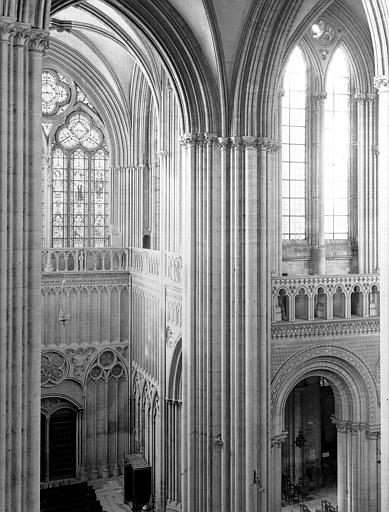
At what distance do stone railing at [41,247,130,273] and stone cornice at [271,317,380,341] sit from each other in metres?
8.88

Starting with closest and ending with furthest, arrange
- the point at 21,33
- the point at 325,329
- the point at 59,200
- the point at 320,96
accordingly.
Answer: the point at 21,33 < the point at 325,329 < the point at 320,96 < the point at 59,200

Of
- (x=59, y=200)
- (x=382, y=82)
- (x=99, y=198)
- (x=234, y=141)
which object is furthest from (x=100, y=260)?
(x=382, y=82)

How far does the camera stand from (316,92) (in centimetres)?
1692

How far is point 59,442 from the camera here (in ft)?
72.0

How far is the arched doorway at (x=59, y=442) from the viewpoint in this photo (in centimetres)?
2162

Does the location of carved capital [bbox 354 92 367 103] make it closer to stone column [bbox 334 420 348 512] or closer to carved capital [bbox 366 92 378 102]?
carved capital [bbox 366 92 378 102]

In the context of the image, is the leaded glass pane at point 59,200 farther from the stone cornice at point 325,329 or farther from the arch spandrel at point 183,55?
the stone cornice at point 325,329

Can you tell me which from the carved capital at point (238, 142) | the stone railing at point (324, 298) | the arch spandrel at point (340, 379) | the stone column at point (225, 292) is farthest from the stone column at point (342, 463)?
the carved capital at point (238, 142)

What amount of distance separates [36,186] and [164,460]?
12503 mm

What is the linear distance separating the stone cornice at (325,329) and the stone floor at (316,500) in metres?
6.47

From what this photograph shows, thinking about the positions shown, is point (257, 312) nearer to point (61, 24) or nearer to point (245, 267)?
point (245, 267)

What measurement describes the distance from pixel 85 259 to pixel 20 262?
14.2 m

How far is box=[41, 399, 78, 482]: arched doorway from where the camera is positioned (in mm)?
21625

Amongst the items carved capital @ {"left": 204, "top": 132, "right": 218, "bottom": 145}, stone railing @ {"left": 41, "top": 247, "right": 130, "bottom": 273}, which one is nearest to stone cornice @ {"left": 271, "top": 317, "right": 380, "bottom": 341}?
carved capital @ {"left": 204, "top": 132, "right": 218, "bottom": 145}
